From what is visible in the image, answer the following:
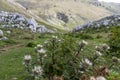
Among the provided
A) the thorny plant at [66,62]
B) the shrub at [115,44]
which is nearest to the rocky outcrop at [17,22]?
the shrub at [115,44]

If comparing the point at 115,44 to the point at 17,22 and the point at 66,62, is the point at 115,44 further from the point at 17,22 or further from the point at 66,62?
the point at 17,22

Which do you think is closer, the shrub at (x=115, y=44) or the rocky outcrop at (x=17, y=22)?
the shrub at (x=115, y=44)

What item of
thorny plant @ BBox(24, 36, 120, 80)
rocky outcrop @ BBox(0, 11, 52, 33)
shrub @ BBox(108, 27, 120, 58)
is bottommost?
rocky outcrop @ BBox(0, 11, 52, 33)

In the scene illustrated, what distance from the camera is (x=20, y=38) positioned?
41.3 meters

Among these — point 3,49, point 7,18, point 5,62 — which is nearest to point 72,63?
point 5,62

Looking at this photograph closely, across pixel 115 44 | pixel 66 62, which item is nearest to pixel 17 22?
pixel 115 44

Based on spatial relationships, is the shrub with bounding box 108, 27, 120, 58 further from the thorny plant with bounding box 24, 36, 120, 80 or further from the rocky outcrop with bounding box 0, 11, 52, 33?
the rocky outcrop with bounding box 0, 11, 52, 33

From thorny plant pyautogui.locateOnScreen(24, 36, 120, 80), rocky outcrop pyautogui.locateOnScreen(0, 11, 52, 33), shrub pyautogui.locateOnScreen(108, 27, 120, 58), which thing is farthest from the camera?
rocky outcrop pyautogui.locateOnScreen(0, 11, 52, 33)

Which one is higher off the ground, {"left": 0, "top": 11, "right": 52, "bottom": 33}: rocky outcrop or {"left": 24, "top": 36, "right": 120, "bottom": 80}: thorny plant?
{"left": 24, "top": 36, "right": 120, "bottom": 80}: thorny plant

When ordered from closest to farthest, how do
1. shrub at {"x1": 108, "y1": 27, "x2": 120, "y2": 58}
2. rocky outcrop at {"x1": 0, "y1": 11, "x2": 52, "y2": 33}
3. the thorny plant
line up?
the thorny plant, shrub at {"x1": 108, "y1": 27, "x2": 120, "y2": 58}, rocky outcrop at {"x1": 0, "y1": 11, "x2": 52, "y2": 33}

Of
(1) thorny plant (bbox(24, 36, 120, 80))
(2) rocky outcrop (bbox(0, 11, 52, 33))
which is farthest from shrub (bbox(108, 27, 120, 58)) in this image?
(2) rocky outcrop (bbox(0, 11, 52, 33))

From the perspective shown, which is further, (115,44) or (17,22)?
(17,22)

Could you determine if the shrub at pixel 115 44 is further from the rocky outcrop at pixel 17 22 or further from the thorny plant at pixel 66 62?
the rocky outcrop at pixel 17 22

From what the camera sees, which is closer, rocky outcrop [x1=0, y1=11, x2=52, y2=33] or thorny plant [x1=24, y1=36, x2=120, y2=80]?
thorny plant [x1=24, y1=36, x2=120, y2=80]
